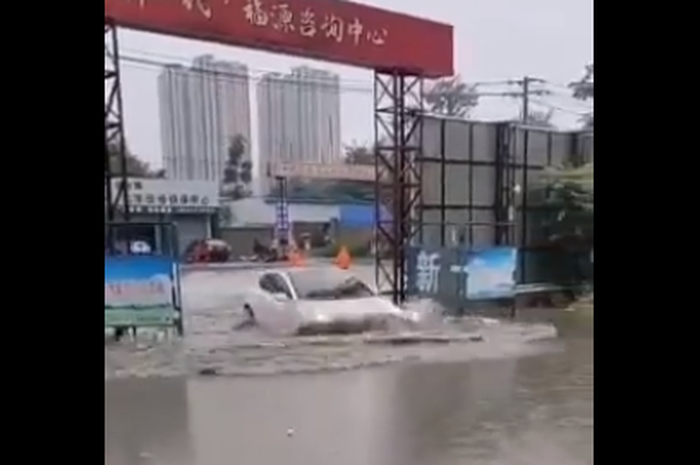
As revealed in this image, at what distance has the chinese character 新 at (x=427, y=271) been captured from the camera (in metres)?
1.96

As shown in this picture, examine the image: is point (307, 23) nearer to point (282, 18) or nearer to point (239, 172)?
point (282, 18)

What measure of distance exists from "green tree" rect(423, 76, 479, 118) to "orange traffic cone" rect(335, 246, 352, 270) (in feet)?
1.27

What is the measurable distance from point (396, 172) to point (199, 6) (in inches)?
22.1

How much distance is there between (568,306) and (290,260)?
614 mm

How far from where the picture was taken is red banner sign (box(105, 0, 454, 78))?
1747 millimetres

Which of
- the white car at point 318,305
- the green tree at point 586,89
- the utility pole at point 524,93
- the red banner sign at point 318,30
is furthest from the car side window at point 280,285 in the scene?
the green tree at point 586,89

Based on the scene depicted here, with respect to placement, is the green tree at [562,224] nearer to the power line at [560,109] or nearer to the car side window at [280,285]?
the power line at [560,109]

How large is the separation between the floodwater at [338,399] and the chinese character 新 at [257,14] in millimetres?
533

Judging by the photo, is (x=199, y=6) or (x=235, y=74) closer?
(x=199, y=6)

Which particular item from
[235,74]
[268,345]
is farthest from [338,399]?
[235,74]

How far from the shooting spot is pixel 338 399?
75.8 inches
